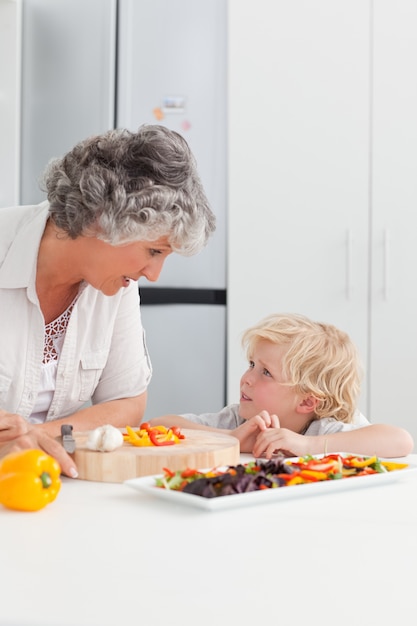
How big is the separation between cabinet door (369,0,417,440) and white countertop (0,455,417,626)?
1.95 meters

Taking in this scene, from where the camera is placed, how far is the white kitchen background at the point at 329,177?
3.19m

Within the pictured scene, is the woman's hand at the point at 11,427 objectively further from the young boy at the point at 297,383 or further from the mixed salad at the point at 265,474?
the young boy at the point at 297,383

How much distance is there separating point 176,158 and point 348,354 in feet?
2.27

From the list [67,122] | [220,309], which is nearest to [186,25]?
[67,122]

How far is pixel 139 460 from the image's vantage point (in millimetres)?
1412

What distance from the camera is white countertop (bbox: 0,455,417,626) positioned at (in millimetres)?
780

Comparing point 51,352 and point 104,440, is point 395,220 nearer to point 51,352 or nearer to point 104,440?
point 51,352

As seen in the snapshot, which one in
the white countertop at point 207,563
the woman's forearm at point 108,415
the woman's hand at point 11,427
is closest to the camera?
the white countertop at point 207,563

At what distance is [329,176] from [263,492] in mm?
2232

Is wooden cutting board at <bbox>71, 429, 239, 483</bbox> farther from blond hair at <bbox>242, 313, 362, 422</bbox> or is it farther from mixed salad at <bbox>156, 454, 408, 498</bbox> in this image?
blond hair at <bbox>242, 313, 362, 422</bbox>

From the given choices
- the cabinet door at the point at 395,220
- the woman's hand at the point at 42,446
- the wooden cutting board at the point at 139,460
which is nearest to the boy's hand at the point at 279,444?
the wooden cutting board at the point at 139,460

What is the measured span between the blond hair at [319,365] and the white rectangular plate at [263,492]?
0.63m

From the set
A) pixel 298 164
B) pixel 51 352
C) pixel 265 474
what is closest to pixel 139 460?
pixel 265 474

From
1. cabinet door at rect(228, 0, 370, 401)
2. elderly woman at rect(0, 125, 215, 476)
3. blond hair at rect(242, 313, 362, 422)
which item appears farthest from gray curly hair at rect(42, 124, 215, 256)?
cabinet door at rect(228, 0, 370, 401)
